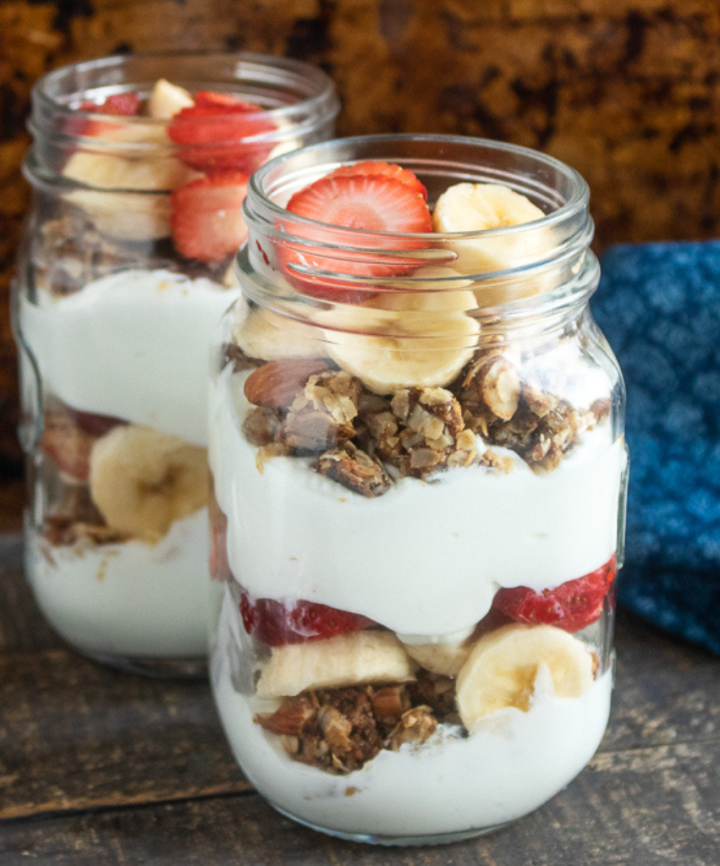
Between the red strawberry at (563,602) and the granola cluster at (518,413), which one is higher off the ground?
the granola cluster at (518,413)

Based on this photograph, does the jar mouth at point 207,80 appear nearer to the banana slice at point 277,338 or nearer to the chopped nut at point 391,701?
the banana slice at point 277,338

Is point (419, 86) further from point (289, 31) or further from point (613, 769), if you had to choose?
point (613, 769)

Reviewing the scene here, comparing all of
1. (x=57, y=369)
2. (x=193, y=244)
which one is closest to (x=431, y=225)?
(x=193, y=244)

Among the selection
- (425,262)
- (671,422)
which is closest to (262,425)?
(425,262)

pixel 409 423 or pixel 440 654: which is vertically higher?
pixel 409 423

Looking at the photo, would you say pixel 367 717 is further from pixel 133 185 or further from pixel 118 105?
pixel 118 105

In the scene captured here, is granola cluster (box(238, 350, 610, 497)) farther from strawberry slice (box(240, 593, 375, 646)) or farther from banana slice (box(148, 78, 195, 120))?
banana slice (box(148, 78, 195, 120))

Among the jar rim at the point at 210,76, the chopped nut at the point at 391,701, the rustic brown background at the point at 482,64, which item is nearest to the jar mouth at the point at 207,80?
the jar rim at the point at 210,76
